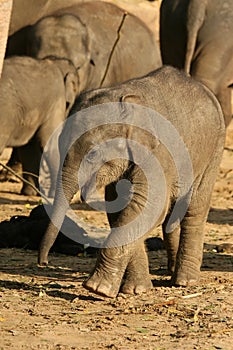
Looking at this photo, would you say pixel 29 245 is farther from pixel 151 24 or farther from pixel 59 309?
pixel 151 24

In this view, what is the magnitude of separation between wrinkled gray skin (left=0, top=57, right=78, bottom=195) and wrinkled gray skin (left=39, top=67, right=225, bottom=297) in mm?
4229

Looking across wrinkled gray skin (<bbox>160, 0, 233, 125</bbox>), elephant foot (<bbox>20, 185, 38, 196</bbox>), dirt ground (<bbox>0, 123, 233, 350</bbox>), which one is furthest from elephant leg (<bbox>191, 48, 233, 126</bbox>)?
dirt ground (<bbox>0, 123, 233, 350</bbox>)

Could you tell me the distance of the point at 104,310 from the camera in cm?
596

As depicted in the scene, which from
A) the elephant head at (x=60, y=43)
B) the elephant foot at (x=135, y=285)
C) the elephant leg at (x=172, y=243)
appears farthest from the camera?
the elephant head at (x=60, y=43)

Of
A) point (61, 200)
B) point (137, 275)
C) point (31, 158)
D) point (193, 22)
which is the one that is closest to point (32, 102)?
point (31, 158)

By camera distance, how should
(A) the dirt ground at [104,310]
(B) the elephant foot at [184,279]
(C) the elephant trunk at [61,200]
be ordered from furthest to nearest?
(B) the elephant foot at [184,279]
(C) the elephant trunk at [61,200]
(A) the dirt ground at [104,310]

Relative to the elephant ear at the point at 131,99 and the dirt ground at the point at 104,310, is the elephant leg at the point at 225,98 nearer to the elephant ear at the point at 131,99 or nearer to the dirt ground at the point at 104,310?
the dirt ground at the point at 104,310

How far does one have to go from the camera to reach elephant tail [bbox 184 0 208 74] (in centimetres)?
1073

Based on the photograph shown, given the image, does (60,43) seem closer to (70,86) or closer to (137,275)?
(70,86)

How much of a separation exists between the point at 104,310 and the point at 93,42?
7686 millimetres

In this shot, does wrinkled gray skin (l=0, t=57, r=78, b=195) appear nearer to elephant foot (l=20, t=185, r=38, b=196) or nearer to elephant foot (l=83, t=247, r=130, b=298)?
elephant foot (l=20, t=185, r=38, b=196)

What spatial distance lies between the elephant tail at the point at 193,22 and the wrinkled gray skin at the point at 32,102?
1.41 m

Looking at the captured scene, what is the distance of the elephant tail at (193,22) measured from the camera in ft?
35.2

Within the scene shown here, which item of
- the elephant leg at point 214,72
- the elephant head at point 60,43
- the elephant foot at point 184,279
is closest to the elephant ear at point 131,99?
the elephant foot at point 184,279
